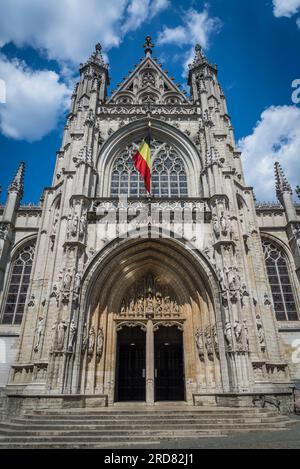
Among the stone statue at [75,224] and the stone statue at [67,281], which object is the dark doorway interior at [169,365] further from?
the stone statue at [75,224]

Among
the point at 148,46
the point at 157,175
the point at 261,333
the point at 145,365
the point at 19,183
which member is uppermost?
the point at 148,46

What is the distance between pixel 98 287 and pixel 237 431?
735 centimetres

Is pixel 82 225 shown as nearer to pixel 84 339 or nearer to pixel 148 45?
pixel 84 339

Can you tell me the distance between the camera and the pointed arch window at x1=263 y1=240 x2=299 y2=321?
1398 cm

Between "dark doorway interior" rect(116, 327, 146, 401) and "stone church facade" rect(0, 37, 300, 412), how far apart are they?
0.05 metres

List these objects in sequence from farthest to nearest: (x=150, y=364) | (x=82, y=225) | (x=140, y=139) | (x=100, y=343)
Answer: (x=140, y=139)
(x=82, y=225)
(x=150, y=364)
(x=100, y=343)

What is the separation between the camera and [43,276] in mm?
13141

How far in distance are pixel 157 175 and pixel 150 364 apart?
9.97 m

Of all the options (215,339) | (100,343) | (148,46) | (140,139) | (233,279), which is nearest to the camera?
(215,339)

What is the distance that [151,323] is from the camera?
42.4ft

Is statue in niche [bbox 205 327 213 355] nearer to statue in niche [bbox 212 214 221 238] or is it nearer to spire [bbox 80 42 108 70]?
statue in niche [bbox 212 214 221 238]

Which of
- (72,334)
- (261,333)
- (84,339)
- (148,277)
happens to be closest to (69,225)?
(148,277)

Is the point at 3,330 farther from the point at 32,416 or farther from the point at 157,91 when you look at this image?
the point at 157,91
